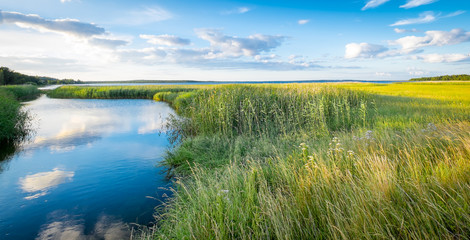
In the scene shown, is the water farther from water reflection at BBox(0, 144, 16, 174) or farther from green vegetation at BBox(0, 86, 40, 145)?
green vegetation at BBox(0, 86, 40, 145)

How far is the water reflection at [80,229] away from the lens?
14.1 feet

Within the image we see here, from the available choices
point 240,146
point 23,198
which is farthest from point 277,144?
point 23,198

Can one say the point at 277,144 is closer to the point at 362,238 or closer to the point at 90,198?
the point at 362,238

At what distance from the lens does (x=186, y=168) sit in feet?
22.5

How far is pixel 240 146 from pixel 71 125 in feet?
47.0

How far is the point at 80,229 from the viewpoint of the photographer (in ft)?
14.8

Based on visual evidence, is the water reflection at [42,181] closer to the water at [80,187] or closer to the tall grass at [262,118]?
the water at [80,187]

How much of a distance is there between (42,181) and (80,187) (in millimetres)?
1515

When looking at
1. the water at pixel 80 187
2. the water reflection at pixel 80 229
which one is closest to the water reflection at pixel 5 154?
the water at pixel 80 187

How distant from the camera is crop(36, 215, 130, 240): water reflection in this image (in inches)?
169

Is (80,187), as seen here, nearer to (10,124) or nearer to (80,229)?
(80,229)

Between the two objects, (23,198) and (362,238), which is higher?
(362,238)

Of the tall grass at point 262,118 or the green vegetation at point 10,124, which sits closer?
the tall grass at point 262,118

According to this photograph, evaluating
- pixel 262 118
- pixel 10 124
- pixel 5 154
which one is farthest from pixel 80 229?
pixel 10 124
